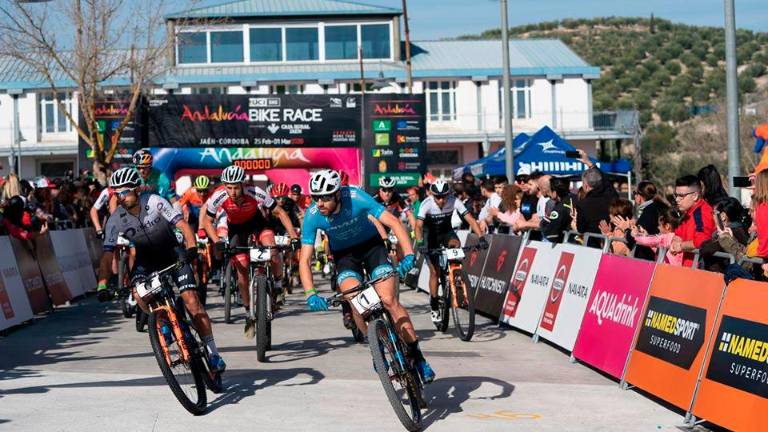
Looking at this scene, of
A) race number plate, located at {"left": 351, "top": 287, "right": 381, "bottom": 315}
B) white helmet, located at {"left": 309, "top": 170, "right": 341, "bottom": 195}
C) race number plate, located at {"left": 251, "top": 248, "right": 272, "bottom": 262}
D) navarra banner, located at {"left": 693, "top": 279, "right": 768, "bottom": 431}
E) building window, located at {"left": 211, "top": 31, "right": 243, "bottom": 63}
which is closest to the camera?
navarra banner, located at {"left": 693, "top": 279, "right": 768, "bottom": 431}

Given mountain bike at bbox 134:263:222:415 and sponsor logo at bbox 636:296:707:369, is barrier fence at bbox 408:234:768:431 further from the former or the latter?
mountain bike at bbox 134:263:222:415

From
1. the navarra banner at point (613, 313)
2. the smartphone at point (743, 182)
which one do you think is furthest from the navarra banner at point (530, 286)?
the smartphone at point (743, 182)

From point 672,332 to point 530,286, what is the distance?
16.3 ft

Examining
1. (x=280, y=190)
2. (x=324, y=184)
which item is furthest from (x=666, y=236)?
(x=280, y=190)

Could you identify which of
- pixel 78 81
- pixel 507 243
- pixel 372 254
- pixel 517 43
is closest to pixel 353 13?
pixel 517 43

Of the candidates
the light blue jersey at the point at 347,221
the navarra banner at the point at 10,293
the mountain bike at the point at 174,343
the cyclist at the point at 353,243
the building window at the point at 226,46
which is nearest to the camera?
the mountain bike at the point at 174,343

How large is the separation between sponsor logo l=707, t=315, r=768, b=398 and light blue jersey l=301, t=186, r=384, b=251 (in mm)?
2753

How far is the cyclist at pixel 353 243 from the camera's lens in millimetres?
9367

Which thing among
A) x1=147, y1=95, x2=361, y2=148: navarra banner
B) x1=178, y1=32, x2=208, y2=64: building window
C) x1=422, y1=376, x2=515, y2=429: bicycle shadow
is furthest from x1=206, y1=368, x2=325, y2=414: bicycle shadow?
x1=178, y1=32, x2=208, y2=64: building window

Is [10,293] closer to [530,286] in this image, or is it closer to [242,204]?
[242,204]

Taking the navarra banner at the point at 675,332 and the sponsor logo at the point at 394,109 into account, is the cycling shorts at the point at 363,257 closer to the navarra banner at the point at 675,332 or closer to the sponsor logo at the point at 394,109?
the navarra banner at the point at 675,332

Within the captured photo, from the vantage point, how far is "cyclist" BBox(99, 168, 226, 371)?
10.5 meters

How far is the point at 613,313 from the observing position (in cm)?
1128

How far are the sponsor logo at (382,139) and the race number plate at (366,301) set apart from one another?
24373mm
